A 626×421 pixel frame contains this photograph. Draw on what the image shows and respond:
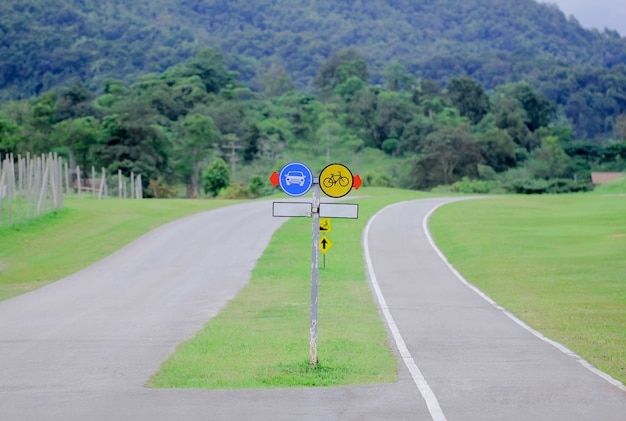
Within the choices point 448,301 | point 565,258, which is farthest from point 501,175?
point 448,301

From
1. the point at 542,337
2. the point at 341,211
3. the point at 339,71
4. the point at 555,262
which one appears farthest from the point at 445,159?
the point at 341,211

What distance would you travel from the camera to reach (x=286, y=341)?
15102 millimetres

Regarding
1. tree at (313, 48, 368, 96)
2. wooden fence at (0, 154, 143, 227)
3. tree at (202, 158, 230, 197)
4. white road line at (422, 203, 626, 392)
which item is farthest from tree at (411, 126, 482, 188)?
white road line at (422, 203, 626, 392)

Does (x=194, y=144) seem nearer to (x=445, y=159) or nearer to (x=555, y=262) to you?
(x=445, y=159)

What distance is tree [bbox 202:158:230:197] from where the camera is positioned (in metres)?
87.2

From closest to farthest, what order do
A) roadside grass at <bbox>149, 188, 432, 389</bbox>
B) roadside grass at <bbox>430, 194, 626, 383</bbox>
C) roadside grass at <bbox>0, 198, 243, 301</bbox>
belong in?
roadside grass at <bbox>149, 188, 432, 389</bbox> < roadside grass at <bbox>430, 194, 626, 383</bbox> < roadside grass at <bbox>0, 198, 243, 301</bbox>

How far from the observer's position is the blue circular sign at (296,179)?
486 inches

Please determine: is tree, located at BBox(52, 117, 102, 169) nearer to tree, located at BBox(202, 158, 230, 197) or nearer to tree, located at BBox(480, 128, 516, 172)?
tree, located at BBox(202, 158, 230, 197)

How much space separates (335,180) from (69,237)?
99.8 ft

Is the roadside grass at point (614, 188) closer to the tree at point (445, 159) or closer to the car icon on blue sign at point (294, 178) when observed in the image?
the tree at point (445, 159)

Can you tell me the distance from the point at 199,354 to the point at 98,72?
177 m

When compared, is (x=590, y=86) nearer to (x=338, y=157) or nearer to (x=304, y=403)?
(x=338, y=157)

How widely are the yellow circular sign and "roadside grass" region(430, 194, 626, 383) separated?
3960 millimetres

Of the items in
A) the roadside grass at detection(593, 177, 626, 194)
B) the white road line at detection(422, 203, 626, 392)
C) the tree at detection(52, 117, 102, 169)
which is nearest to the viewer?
the white road line at detection(422, 203, 626, 392)
